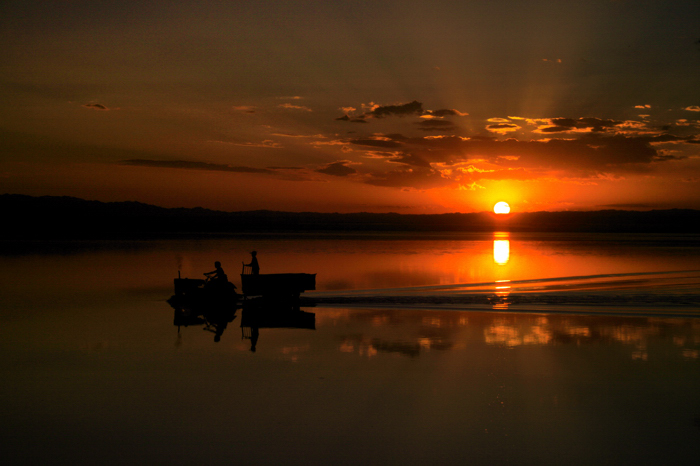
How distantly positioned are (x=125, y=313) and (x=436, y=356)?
12.9m

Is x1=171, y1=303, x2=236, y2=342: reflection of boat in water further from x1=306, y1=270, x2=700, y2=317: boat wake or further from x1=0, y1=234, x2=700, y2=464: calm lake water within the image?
x1=306, y1=270, x2=700, y2=317: boat wake

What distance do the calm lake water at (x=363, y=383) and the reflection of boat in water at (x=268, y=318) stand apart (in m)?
0.40

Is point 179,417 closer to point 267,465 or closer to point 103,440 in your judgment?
point 103,440

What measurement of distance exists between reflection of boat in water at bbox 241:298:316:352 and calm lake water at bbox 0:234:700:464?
0.40 m

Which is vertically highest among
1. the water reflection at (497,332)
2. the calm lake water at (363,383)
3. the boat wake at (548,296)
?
the boat wake at (548,296)

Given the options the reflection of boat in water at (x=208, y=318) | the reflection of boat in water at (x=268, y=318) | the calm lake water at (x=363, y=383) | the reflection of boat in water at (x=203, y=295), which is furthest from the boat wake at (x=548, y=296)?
the reflection of boat in water at (x=208, y=318)

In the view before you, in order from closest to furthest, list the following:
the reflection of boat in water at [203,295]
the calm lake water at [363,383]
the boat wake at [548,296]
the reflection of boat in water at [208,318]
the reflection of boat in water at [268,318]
A: the calm lake water at [363,383] → the reflection of boat in water at [268,318] → the reflection of boat in water at [208,318] → the boat wake at [548,296] → the reflection of boat in water at [203,295]

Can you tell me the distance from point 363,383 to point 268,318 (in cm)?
920

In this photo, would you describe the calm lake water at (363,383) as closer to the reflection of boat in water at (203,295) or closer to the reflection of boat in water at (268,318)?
the reflection of boat in water at (268,318)

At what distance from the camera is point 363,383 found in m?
11.7

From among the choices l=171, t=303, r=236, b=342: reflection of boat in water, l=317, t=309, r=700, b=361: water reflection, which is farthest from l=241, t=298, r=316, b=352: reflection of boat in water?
l=317, t=309, r=700, b=361: water reflection

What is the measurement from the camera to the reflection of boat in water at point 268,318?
17.7 meters

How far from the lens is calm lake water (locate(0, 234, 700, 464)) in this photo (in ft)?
28.3

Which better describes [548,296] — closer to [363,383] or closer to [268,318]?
[268,318]
